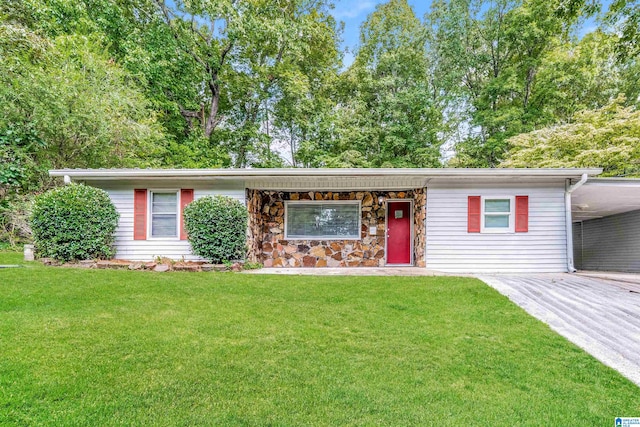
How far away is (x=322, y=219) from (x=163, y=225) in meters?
4.09

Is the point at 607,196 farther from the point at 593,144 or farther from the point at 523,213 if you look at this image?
the point at 593,144

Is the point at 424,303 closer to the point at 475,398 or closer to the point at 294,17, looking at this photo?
the point at 475,398

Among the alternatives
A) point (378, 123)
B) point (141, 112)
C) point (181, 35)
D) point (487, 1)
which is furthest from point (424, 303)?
point (487, 1)

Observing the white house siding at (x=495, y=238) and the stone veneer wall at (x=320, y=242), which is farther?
the stone veneer wall at (x=320, y=242)

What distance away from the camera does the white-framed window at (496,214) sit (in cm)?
724

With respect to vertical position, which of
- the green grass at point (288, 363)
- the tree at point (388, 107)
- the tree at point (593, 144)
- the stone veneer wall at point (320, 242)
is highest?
the tree at point (388, 107)

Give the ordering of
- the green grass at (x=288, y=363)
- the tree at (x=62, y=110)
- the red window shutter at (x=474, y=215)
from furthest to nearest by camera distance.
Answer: the tree at (x=62, y=110)
the red window shutter at (x=474, y=215)
the green grass at (x=288, y=363)

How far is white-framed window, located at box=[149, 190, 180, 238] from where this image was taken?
25.3 ft

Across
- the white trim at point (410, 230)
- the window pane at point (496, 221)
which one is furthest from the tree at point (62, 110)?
the window pane at point (496, 221)

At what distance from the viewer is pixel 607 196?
7297 mm

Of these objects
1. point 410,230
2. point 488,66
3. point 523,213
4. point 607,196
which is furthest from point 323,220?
point 488,66

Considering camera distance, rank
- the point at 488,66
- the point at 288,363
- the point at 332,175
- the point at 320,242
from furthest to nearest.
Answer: the point at 488,66 < the point at 320,242 < the point at 332,175 < the point at 288,363

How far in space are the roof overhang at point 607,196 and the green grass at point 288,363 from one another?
4.10 metres

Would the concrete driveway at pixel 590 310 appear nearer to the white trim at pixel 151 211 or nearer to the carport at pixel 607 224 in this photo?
the carport at pixel 607 224
